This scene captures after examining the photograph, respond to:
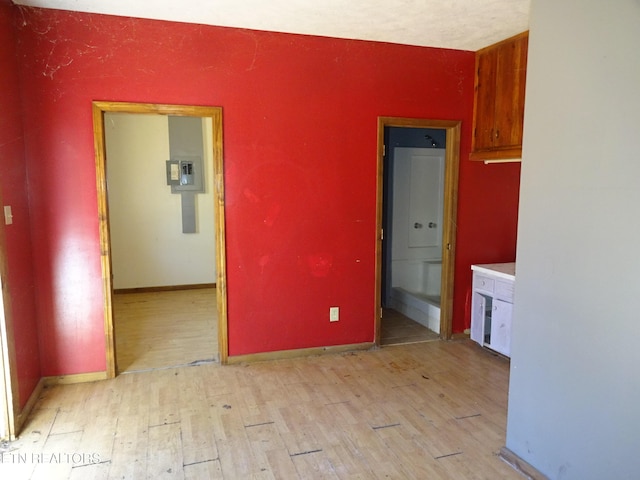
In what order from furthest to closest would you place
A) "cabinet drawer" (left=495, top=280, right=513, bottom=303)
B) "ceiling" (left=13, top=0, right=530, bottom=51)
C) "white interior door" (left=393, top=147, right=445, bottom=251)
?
"white interior door" (left=393, top=147, right=445, bottom=251) → "cabinet drawer" (left=495, top=280, right=513, bottom=303) → "ceiling" (left=13, top=0, right=530, bottom=51)

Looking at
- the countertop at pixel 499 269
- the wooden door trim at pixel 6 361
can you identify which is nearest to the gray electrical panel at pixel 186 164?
the wooden door trim at pixel 6 361

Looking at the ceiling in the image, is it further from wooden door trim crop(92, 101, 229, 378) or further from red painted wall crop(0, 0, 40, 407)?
wooden door trim crop(92, 101, 229, 378)

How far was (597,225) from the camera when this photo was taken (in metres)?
1.83

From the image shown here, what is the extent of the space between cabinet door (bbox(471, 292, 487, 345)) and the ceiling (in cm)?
220

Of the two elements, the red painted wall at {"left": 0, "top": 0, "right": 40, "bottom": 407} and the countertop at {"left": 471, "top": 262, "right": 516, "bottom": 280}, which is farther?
the countertop at {"left": 471, "top": 262, "right": 516, "bottom": 280}

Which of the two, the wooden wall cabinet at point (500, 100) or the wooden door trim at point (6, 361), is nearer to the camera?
the wooden door trim at point (6, 361)

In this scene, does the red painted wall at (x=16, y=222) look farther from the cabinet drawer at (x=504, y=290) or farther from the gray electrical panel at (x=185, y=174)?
the cabinet drawer at (x=504, y=290)

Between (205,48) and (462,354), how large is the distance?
3248mm

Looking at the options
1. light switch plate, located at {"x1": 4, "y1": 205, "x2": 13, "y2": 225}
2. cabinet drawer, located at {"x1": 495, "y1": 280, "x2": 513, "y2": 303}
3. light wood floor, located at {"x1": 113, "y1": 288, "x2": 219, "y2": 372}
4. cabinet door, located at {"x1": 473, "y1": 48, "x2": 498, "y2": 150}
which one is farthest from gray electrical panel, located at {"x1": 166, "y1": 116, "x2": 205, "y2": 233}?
cabinet drawer, located at {"x1": 495, "y1": 280, "x2": 513, "y2": 303}

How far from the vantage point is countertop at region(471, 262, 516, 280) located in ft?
11.8

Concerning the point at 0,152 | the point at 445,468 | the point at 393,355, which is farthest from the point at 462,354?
the point at 0,152

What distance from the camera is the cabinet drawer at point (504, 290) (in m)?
3.58

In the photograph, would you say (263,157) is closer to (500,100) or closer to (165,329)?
(500,100)

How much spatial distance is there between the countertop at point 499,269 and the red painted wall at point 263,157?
0.25m
